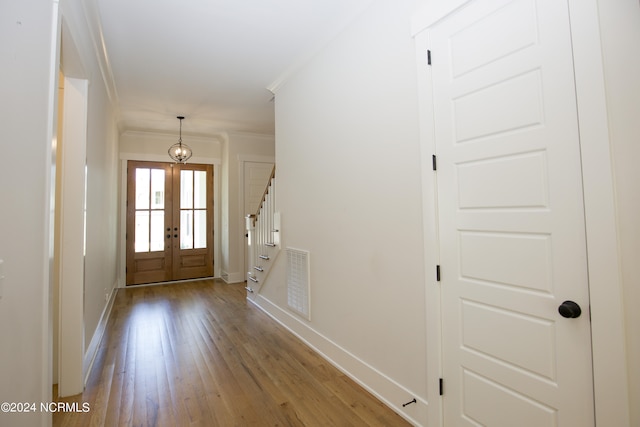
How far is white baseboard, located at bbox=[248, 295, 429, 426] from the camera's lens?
192 centimetres

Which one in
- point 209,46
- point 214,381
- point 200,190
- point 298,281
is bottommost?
point 214,381

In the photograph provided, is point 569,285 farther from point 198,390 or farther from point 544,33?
point 198,390

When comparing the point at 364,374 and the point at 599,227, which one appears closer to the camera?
the point at 599,227

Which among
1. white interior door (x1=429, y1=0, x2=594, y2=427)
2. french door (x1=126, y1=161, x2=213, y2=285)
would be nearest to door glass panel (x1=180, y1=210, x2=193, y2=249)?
french door (x1=126, y1=161, x2=213, y2=285)

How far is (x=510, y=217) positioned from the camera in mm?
1448

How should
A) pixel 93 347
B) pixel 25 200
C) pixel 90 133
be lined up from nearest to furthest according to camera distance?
pixel 25 200
pixel 90 133
pixel 93 347

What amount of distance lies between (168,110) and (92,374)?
3.84 meters

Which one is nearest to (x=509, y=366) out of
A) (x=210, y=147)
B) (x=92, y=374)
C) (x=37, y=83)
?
(x=37, y=83)

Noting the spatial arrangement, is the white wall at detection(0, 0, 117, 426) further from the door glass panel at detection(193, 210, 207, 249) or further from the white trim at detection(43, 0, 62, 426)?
the door glass panel at detection(193, 210, 207, 249)

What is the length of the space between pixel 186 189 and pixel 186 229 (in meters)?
0.83

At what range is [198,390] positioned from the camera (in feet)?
7.55

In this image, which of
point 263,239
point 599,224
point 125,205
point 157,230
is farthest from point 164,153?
point 599,224

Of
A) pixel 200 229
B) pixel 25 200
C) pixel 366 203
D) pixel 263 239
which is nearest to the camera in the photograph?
pixel 25 200

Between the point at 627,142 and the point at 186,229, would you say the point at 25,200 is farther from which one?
the point at 186,229
